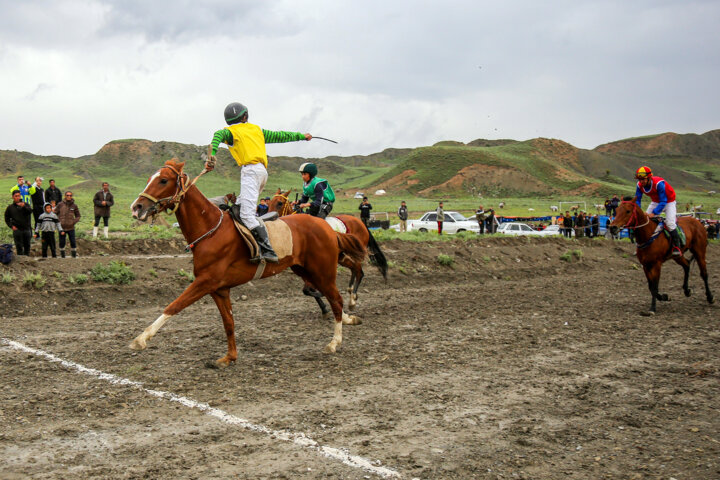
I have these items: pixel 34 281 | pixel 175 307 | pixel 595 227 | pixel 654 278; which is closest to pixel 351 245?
pixel 175 307

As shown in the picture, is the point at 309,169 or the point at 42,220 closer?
the point at 309,169

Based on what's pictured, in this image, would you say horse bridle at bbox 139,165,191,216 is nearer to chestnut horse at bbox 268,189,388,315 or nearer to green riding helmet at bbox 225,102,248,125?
green riding helmet at bbox 225,102,248,125

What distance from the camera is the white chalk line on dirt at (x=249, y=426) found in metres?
4.69

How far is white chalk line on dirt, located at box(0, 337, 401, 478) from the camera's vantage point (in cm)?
469

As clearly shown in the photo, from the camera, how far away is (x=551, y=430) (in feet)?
18.1

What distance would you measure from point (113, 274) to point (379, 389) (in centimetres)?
953

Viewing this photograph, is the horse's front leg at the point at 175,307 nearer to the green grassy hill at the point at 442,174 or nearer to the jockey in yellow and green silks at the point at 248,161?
the jockey in yellow and green silks at the point at 248,161

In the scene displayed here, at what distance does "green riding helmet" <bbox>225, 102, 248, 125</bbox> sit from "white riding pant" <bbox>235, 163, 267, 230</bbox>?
0.67m

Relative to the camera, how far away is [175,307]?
707cm

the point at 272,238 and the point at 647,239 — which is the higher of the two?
the point at 272,238

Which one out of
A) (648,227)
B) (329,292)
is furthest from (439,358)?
(648,227)

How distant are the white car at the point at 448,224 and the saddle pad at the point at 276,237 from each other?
28394 mm

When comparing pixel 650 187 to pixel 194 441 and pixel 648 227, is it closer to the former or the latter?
pixel 648 227

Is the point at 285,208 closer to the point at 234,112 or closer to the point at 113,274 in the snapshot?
the point at 234,112
